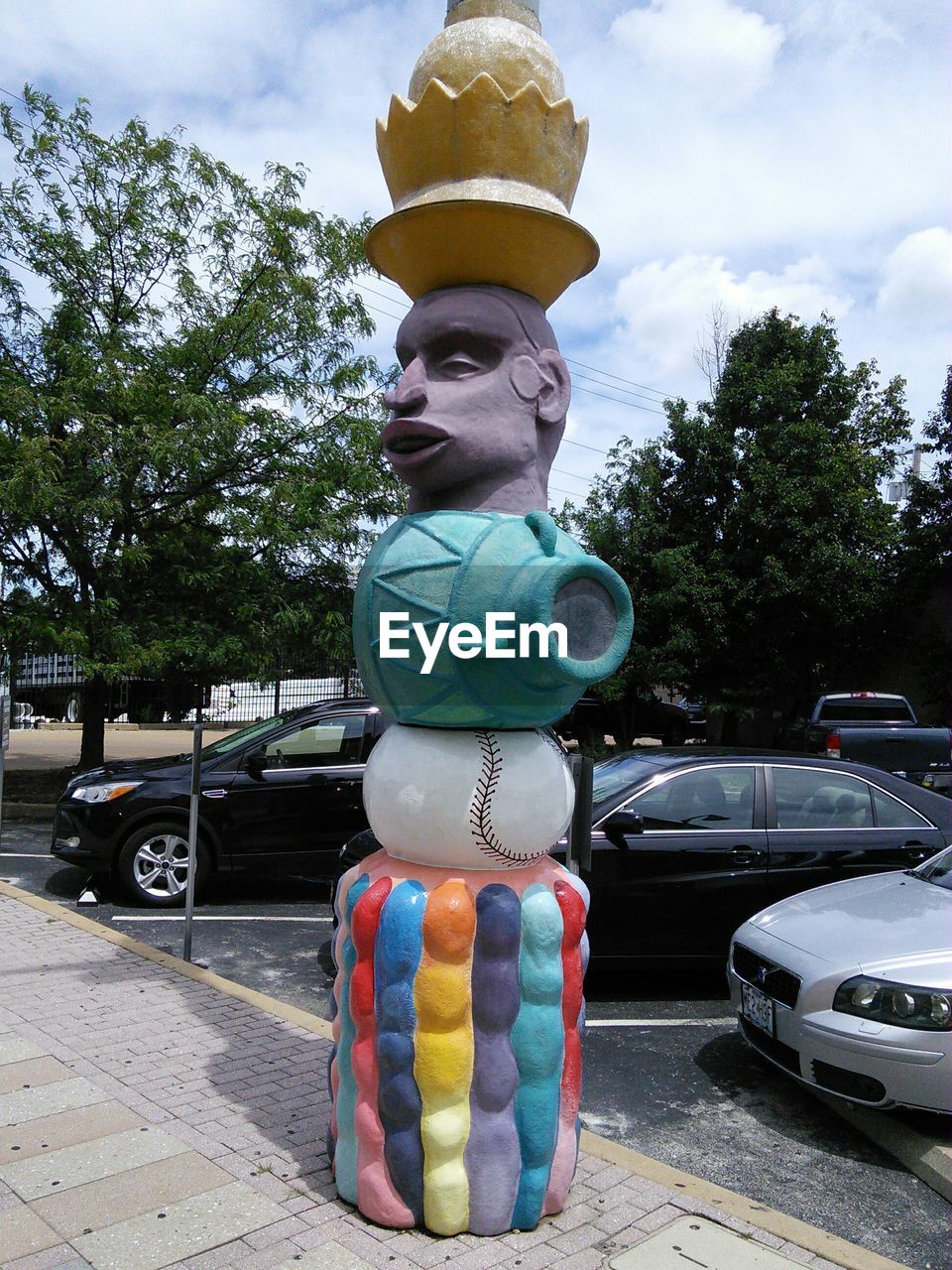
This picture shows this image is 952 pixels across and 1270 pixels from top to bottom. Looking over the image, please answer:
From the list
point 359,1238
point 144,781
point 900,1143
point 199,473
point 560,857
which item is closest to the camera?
point 359,1238

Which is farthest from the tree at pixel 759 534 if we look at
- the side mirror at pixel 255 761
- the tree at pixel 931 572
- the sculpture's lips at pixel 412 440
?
the sculpture's lips at pixel 412 440

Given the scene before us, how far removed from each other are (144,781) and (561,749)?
18.2 ft

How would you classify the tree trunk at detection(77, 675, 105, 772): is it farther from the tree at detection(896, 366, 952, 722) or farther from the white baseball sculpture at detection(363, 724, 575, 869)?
the tree at detection(896, 366, 952, 722)

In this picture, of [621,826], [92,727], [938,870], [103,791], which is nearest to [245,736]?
[103,791]

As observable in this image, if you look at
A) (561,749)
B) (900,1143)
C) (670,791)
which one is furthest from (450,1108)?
(670,791)

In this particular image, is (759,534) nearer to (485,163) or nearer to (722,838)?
(722,838)

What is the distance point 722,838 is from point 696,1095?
1.79 m

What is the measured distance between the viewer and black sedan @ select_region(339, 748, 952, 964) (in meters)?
6.21

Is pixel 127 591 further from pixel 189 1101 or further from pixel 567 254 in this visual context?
pixel 567 254

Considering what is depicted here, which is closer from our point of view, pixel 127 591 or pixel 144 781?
pixel 144 781

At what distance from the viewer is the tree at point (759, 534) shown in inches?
692

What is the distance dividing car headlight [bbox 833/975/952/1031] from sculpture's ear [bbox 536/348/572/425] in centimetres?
285

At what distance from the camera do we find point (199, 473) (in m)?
11.6

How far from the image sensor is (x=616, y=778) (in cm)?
683
